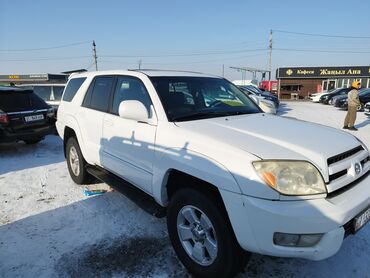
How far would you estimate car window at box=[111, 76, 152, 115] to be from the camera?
3.38m

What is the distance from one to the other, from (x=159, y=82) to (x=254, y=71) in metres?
49.3

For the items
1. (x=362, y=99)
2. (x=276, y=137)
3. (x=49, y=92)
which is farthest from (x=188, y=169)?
(x=362, y=99)

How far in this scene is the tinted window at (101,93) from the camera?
13.3ft

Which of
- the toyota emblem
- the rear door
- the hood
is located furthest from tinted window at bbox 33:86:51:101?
the toyota emblem

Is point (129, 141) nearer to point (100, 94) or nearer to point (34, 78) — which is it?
point (100, 94)

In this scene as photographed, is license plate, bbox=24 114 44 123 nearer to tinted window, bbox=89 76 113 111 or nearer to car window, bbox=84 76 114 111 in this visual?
car window, bbox=84 76 114 111

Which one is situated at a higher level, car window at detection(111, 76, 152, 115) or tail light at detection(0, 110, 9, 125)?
car window at detection(111, 76, 152, 115)

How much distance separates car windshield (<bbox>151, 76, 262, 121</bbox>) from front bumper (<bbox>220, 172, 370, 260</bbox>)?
1152 millimetres

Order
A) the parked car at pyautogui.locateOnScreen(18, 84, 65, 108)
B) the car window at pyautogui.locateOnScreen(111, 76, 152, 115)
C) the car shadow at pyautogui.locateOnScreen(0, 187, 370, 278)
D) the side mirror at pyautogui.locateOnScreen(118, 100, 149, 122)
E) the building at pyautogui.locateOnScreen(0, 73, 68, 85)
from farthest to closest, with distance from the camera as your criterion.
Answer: the building at pyautogui.locateOnScreen(0, 73, 68, 85)
the parked car at pyautogui.locateOnScreen(18, 84, 65, 108)
the car window at pyautogui.locateOnScreen(111, 76, 152, 115)
the side mirror at pyautogui.locateOnScreen(118, 100, 149, 122)
the car shadow at pyautogui.locateOnScreen(0, 187, 370, 278)

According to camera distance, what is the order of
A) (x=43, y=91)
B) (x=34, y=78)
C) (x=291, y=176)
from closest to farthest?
(x=291, y=176) → (x=43, y=91) → (x=34, y=78)

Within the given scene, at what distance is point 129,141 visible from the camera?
3377mm

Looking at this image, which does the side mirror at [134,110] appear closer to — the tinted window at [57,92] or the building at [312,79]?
the tinted window at [57,92]

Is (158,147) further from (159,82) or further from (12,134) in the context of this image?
(12,134)

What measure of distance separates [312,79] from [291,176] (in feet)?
137
